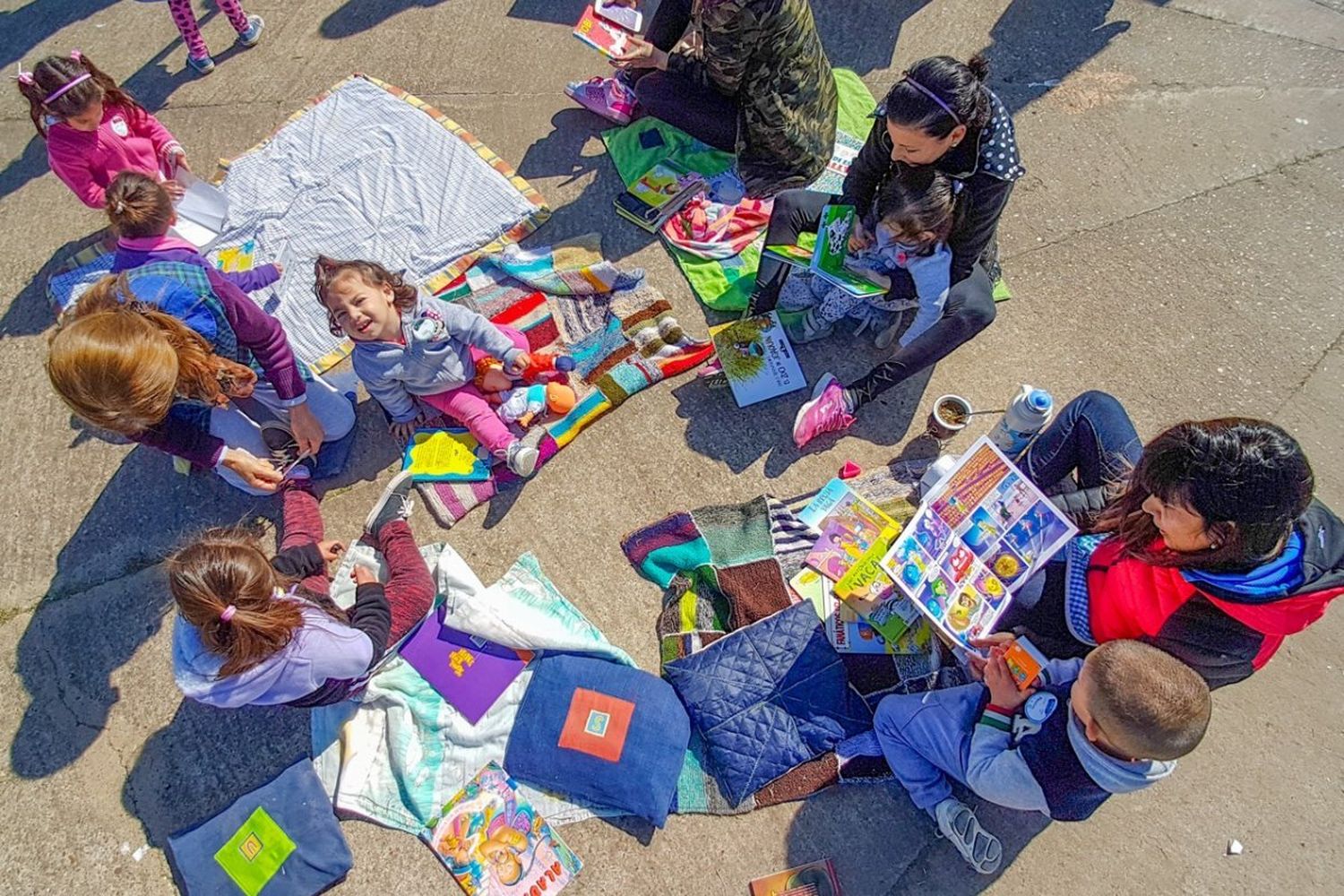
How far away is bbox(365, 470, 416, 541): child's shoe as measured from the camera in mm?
3404

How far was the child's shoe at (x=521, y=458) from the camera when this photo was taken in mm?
3479

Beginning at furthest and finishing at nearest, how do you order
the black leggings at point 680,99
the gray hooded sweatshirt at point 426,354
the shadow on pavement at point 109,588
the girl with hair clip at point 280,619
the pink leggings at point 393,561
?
the black leggings at point 680,99 → the gray hooded sweatshirt at point 426,354 → the shadow on pavement at point 109,588 → the pink leggings at point 393,561 → the girl with hair clip at point 280,619

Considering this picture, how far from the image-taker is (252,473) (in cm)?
331

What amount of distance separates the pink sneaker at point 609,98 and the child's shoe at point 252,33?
246cm

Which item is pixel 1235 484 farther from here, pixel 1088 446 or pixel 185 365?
pixel 185 365

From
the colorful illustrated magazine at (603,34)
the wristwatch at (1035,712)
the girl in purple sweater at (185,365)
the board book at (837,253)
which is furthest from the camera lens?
the colorful illustrated magazine at (603,34)

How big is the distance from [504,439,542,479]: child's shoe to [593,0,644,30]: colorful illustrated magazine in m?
2.90

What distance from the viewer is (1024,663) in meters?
2.57

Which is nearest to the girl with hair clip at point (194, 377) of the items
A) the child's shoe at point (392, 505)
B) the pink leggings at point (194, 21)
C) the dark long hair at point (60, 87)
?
the child's shoe at point (392, 505)

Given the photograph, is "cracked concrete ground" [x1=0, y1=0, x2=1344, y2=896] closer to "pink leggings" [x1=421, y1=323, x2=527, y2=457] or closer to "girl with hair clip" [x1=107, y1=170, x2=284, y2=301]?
"pink leggings" [x1=421, y1=323, x2=527, y2=457]

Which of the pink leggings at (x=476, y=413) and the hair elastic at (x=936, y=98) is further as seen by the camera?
the pink leggings at (x=476, y=413)

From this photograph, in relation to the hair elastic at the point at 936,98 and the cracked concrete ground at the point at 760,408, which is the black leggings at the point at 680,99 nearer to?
the cracked concrete ground at the point at 760,408

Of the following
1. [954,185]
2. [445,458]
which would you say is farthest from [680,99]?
[445,458]

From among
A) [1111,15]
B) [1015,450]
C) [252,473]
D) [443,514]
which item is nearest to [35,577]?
[252,473]
